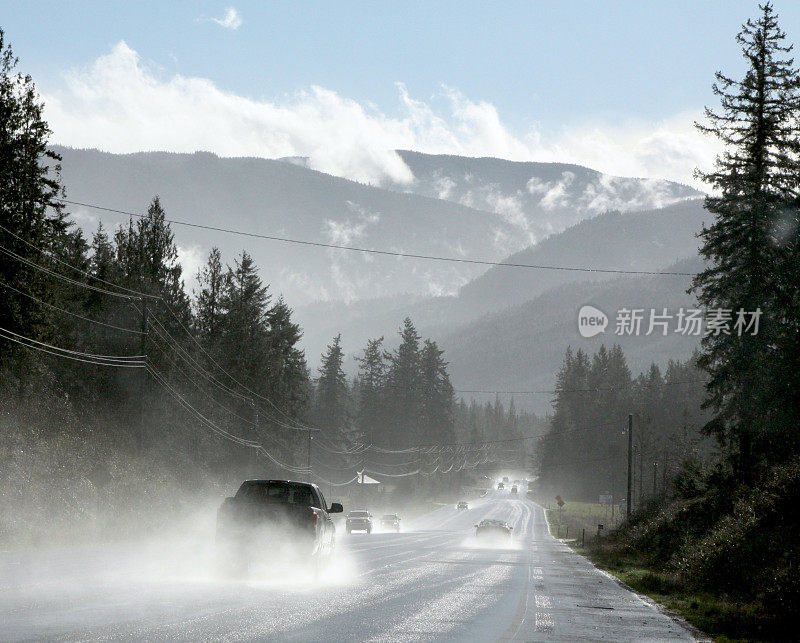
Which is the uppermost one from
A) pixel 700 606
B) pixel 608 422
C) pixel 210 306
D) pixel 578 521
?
→ pixel 210 306

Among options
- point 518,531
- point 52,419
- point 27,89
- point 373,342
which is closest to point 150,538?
point 52,419

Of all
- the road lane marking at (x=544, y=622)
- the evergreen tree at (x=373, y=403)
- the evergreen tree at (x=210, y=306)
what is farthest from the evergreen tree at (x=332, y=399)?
the road lane marking at (x=544, y=622)

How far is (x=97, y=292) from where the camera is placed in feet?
189

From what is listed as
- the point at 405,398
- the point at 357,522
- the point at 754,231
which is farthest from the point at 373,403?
the point at 754,231

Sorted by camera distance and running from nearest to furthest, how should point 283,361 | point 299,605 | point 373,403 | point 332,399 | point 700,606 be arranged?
point 299,605
point 700,606
point 283,361
point 332,399
point 373,403

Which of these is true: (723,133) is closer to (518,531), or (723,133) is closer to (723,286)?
(723,286)

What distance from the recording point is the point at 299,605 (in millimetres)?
13633

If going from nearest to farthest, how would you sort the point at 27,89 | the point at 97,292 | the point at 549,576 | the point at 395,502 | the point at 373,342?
the point at 549,576
the point at 27,89
the point at 97,292
the point at 395,502
the point at 373,342

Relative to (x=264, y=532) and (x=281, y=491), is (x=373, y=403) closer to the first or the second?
(x=281, y=491)

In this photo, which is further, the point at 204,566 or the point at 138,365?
the point at 138,365

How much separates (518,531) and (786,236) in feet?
184

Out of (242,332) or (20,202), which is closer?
(20,202)

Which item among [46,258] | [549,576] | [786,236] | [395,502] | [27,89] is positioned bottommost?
[395,502]

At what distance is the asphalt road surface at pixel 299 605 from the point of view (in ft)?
35.1
